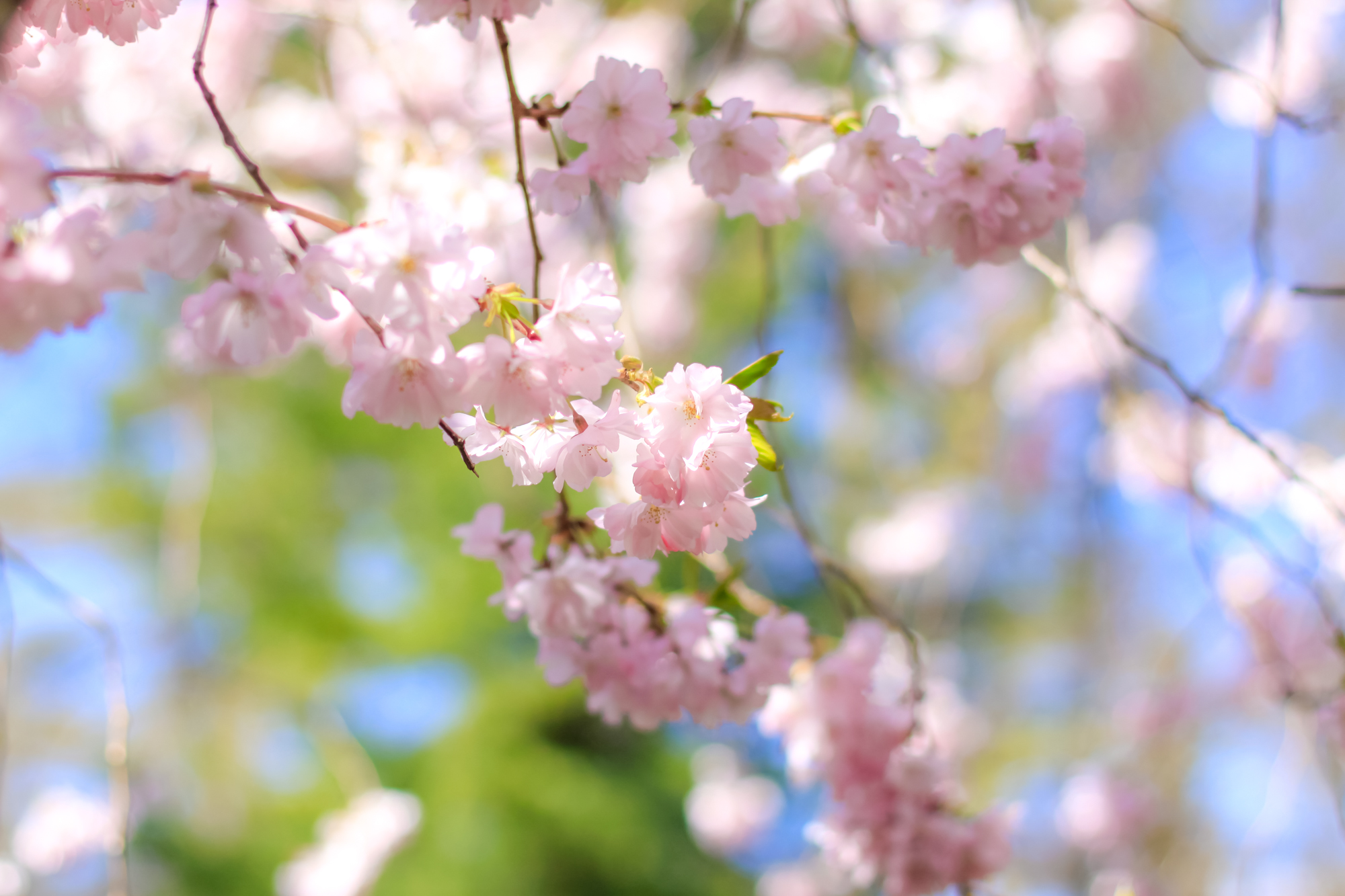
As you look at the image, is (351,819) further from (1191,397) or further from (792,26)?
(792,26)

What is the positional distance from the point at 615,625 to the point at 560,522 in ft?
0.38

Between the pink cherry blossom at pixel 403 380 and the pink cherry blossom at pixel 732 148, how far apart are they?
352 mm

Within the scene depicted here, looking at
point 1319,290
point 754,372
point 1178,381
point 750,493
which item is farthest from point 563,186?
point 750,493

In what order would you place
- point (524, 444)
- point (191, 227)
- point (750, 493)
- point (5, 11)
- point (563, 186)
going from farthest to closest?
point (750, 493) < point (563, 186) < point (524, 444) < point (191, 227) < point (5, 11)

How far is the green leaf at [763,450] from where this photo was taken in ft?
1.94

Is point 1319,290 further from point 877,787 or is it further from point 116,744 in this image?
point 116,744

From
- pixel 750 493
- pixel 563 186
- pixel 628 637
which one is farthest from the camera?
pixel 750 493

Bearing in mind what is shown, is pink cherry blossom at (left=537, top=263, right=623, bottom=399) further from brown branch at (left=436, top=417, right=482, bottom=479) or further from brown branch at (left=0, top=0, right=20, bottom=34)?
brown branch at (left=0, top=0, right=20, bottom=34)

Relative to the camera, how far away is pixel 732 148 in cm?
79

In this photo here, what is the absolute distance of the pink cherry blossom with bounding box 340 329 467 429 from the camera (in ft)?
1.75

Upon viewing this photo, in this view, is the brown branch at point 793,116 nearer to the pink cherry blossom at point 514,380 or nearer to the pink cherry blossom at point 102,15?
the pink cherry blossom at point 514,380

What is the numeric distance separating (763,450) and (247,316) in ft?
1.15

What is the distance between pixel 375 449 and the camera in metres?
4.38

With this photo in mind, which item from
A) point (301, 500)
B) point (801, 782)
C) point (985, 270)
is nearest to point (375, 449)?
point (301, 500)
